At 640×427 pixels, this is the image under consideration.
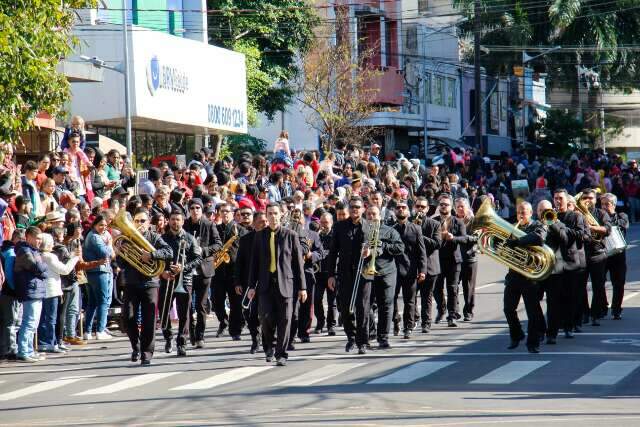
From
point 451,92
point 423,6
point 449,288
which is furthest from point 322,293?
point 423,6

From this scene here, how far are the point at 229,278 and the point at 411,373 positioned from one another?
16.9ft

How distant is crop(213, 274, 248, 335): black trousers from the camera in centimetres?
1939

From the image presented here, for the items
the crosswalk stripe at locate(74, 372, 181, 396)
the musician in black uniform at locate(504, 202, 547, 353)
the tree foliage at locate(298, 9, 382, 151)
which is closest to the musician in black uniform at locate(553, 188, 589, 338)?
the musician in black uniform at locate(504, 202, 547, 353)

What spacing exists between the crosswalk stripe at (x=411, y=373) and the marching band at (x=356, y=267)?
1.59 metres

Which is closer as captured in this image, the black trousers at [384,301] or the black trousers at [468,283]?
the black trousers at [384,301]

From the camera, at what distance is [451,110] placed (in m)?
66.2

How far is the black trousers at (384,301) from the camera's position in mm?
17781

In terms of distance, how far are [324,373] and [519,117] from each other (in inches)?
2470

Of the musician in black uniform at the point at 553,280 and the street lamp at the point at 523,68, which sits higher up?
the street lamp at the point at 523,68

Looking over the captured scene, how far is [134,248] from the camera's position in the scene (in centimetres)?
1694

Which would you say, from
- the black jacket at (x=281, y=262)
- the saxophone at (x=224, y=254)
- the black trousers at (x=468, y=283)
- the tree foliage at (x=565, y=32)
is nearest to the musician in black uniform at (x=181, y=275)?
the black jacket at (x=281, y=262)

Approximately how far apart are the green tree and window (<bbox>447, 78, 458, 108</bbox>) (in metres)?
50.3

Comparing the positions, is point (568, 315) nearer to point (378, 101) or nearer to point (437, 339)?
point (437, 339)

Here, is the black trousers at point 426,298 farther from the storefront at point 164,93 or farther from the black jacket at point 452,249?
the storefront at point 164,93
